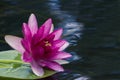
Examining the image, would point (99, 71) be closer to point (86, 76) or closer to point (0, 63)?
point (86, 76)

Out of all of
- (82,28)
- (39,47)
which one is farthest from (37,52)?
(82,28)

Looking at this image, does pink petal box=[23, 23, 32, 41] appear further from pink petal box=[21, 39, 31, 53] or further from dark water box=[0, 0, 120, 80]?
dark water box=[0, 0, 120, 80]

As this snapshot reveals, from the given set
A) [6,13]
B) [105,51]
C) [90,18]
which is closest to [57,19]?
[90,18]

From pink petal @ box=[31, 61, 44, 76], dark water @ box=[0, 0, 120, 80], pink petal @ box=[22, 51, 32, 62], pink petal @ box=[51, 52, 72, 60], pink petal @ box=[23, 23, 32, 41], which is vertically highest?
dark water @ box=[0, 0, 120, 80]

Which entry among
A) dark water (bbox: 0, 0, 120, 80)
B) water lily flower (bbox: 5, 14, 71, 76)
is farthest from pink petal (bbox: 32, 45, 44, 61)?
dark water (bbox: 0, 0, 120, 80)

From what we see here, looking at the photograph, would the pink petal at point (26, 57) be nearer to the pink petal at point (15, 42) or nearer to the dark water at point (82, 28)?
the pink petal at point (15, 42)

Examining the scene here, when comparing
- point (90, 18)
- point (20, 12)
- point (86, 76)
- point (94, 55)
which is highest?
point (20, 12)
